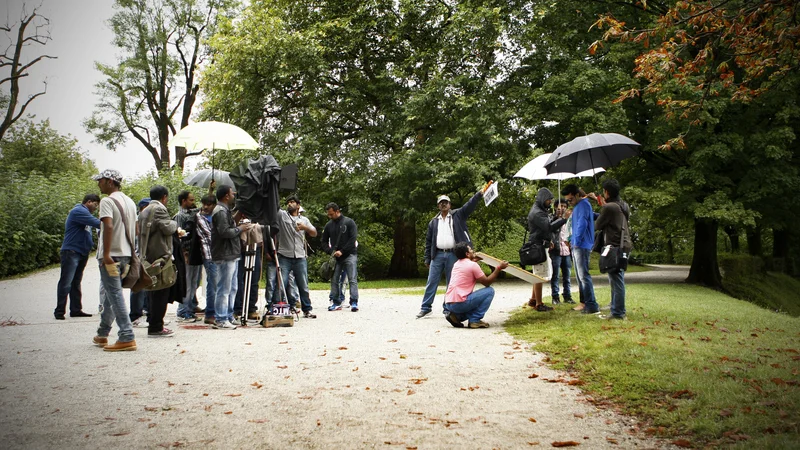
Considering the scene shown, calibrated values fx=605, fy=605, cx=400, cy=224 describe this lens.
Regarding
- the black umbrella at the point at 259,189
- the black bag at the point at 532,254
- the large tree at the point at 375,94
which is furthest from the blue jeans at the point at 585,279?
the large tree at the point at 375,94

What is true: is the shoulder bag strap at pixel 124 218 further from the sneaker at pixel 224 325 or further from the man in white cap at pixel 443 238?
the man in white cap at pixel 443 238

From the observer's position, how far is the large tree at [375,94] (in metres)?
20.8

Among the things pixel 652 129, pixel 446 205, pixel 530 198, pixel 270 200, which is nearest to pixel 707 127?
pixel 652 129

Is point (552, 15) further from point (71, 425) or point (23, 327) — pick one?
point (71, 425)

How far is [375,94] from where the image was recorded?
23109mm

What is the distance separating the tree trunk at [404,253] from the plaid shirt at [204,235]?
15.7 metres

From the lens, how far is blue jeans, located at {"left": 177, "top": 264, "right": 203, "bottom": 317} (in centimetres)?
1024

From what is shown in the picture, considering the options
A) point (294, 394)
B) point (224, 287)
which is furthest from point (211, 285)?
point (294, 394)

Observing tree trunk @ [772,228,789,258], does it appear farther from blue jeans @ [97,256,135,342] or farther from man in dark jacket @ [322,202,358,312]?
blue jeans @ [97,256,135,342]

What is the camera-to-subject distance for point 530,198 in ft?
74.0

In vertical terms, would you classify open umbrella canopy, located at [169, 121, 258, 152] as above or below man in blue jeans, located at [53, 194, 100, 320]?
above

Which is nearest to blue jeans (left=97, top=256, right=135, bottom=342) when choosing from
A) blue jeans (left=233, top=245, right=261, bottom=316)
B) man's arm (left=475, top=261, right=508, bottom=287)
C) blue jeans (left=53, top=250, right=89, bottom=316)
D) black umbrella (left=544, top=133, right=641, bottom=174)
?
blue jeans (left=233, top=245, right=261, bottom=316)

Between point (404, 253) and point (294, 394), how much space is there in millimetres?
20383

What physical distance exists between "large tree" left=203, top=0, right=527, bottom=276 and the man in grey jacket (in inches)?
435
